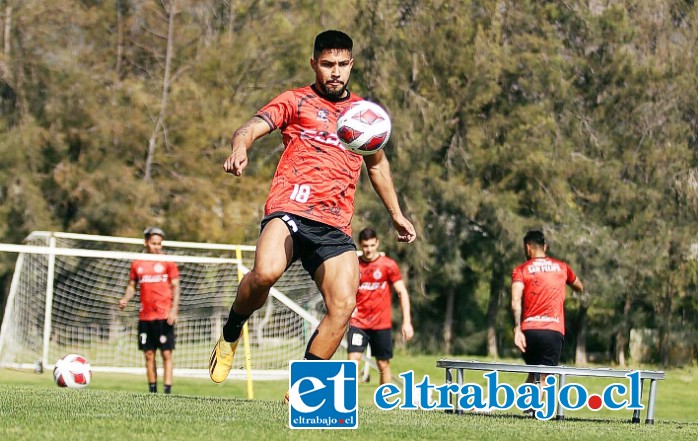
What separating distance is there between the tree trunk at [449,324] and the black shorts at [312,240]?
25.6 m

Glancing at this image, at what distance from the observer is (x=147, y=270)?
1575 cm

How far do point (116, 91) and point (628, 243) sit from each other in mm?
14783

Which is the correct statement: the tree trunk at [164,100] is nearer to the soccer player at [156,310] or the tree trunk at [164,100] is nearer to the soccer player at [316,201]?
the soccer player at [156,310]

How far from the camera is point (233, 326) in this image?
779 centimetres


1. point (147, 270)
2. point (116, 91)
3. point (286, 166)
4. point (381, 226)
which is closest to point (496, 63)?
point (381, 226)

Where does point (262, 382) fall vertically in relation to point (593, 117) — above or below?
below

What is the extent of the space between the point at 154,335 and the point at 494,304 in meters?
18.9

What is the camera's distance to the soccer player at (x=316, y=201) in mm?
7223

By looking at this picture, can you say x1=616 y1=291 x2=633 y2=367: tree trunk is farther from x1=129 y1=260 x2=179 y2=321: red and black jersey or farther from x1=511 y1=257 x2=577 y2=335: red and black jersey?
x1=511 y1=257 x2=577 y2=335: red and black jersey

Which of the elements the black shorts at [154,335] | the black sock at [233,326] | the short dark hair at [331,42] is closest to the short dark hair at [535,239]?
the black shorts at [154,335]

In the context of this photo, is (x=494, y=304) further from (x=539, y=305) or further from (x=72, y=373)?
(x=72, y=373)

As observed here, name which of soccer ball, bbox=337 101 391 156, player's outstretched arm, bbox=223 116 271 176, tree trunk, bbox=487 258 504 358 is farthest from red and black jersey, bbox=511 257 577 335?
tree trunk, bbox=487 258 504 358

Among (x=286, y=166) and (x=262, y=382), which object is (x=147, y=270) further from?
(x=286, y=166)

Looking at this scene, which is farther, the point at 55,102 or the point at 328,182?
the point at 55,102
